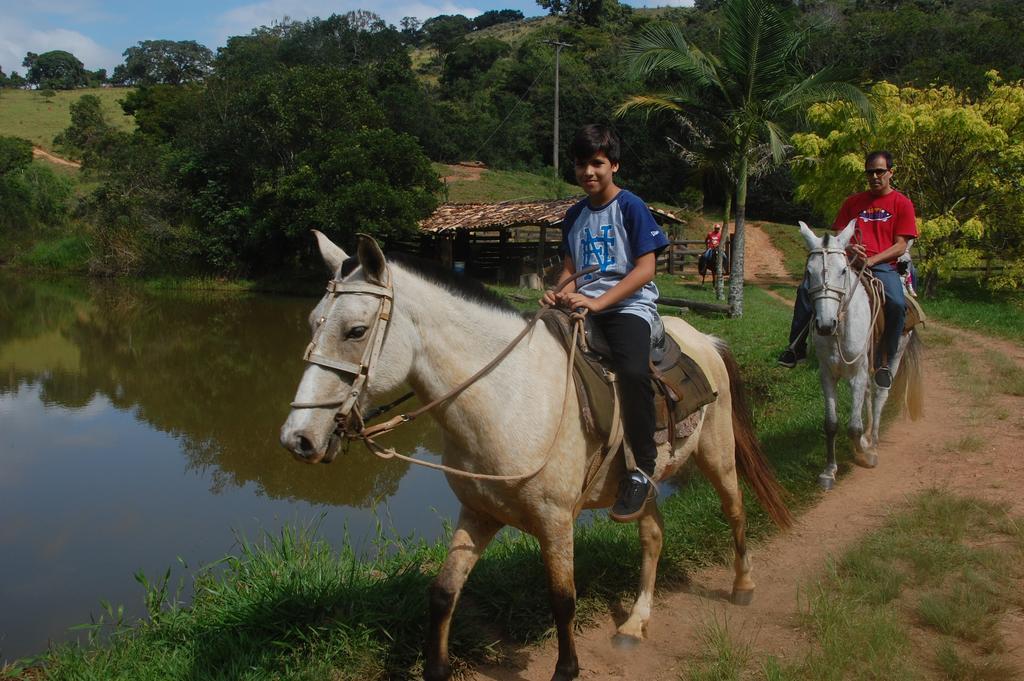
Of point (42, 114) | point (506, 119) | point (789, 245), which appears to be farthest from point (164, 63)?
point (789, 245)

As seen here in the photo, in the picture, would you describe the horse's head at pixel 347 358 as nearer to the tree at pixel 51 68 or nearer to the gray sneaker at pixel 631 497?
the gray sneaker at pixel 631 497

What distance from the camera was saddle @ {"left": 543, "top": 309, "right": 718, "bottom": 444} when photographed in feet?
10.3

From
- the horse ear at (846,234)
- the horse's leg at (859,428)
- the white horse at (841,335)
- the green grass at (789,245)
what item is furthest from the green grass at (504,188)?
the horse's leg at (859,428)

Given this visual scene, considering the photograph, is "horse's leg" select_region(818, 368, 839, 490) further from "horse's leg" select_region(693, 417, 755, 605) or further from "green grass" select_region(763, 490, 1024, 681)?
"horse's leg" select_region(693, 417, 755, 605)

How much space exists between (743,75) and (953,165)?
6894 mm

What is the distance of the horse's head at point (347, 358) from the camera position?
2459 millimetres

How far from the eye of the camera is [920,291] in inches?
709

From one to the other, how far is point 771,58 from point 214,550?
514 inches

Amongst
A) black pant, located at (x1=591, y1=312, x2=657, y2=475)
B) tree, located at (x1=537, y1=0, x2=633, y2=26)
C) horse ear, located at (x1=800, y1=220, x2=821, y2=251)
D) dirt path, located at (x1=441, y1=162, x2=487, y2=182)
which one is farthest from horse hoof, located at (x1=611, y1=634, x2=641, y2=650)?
tree, located at (x1=537, y1=0, x2=633, y2=26)

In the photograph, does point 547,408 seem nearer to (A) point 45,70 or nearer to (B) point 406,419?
(B) point 406,419

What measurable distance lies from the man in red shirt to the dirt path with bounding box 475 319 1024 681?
33.8 inches

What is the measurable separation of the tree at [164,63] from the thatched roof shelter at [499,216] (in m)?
59.6

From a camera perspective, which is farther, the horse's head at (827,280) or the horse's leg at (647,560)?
the horse's head at (827,280)

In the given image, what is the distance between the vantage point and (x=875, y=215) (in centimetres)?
650
